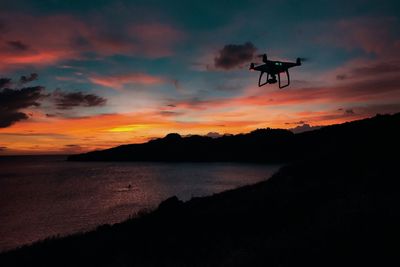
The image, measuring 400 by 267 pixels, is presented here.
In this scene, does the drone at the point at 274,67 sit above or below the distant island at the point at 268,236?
above

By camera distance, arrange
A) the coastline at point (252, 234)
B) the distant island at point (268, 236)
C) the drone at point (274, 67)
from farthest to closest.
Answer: the drone at point (274, 67) < the coastline at point (252, 234) < the distant island at point (268, 236)

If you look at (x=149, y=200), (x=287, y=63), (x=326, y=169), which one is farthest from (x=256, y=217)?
(x=149, y=200)

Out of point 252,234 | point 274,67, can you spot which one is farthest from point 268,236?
point 274,67

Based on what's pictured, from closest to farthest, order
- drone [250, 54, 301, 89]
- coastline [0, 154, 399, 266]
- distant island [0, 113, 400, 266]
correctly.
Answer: distant island [0, 113, 400, 266] → coastline [0, 154, 399, 266] → drone [250, 54, 301, 89]

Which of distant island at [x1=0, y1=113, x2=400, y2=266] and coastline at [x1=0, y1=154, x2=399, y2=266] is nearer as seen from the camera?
distant island at [x1=0, y1=113, x2=400, y2=266]

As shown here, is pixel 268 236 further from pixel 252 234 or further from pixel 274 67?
pixel 274 67

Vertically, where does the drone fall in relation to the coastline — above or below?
above

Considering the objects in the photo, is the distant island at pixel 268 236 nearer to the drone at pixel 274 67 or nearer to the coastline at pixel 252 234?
the coastline at pixel 252 234

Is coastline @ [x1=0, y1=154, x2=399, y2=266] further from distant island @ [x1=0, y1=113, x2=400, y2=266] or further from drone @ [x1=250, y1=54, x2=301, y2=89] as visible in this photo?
drone @ [x1=250, y1=54, x2=301, y2=89]

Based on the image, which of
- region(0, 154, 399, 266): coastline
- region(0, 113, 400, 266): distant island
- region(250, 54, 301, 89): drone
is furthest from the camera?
region(250, 54, 301, 89): drone

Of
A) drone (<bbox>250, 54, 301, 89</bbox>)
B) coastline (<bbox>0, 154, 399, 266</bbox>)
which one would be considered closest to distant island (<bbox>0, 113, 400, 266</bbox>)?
coastline (<bbox>0, 154, 399, 266</bbox>)

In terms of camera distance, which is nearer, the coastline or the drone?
the coastline

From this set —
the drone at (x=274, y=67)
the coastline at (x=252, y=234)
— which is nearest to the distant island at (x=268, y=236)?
the coastline at (x=252, y=234)
